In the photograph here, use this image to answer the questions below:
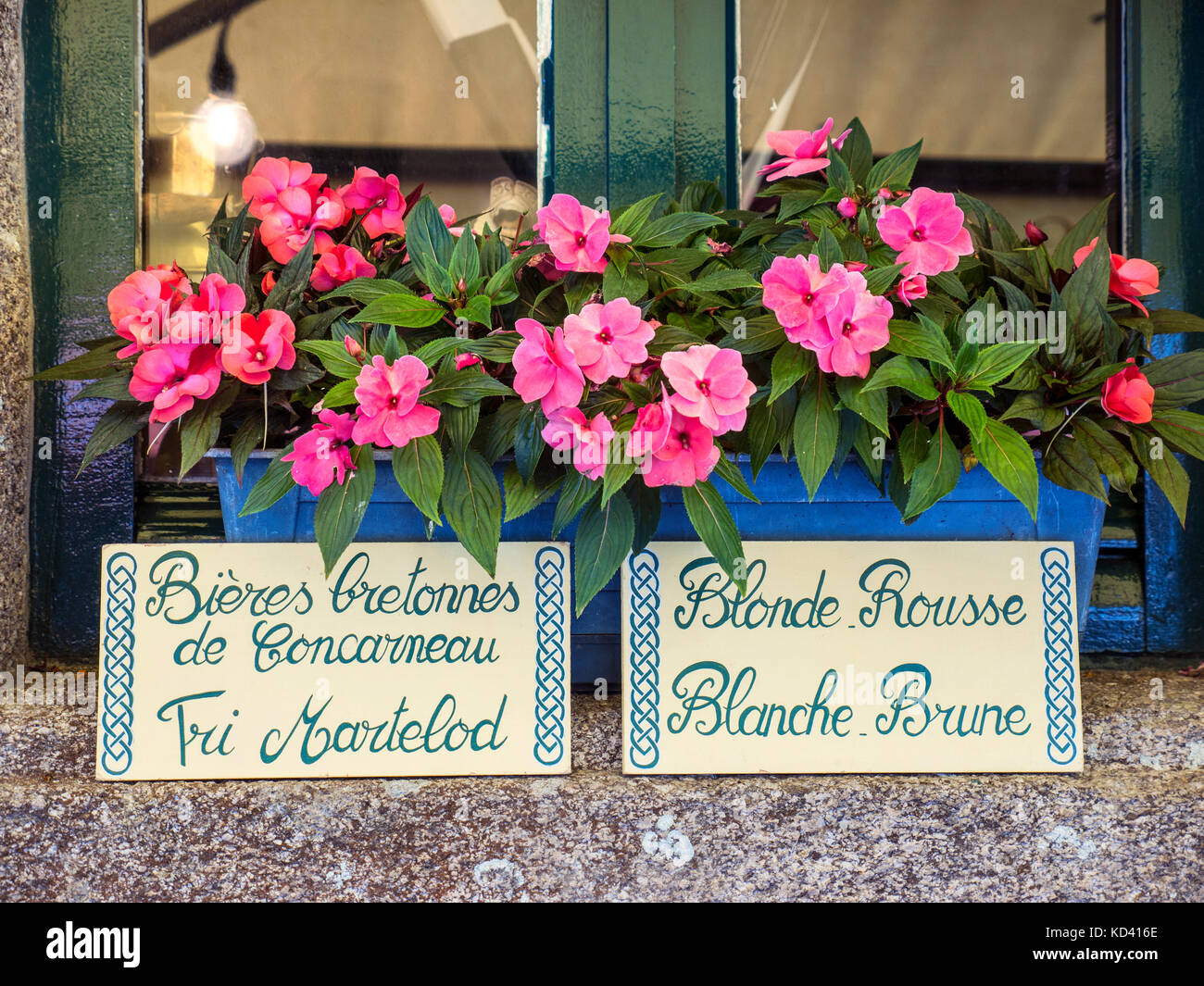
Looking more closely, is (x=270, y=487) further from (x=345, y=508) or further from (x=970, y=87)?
(x=970, y=87)

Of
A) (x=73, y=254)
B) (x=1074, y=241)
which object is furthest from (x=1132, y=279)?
(x=73, y=254)

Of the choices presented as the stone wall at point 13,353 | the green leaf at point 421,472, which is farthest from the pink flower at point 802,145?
the stone wall at point 13,353

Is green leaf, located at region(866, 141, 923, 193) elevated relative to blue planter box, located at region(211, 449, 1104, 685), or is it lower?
elevated

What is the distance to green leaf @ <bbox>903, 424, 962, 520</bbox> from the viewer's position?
0.80 metres

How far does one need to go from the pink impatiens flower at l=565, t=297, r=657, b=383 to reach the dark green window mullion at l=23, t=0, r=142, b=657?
0.74 m

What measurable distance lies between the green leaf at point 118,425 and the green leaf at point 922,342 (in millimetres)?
753

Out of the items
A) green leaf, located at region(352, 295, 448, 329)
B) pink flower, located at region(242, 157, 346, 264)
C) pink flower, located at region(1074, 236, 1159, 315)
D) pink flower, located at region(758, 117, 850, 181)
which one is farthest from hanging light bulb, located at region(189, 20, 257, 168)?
pink flower, located at region(1074, 236, 1159, 315)

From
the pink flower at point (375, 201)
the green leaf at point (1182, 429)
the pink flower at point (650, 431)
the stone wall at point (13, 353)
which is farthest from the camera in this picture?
the stone wall at point (13, 353)

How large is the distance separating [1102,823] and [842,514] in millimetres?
423

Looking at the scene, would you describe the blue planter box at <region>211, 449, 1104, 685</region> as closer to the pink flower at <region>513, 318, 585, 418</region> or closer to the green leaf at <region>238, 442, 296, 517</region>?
the green leaf at <region>238, 442, 296, 517</region>

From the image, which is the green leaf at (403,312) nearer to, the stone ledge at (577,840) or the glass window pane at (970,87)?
the stone ledge at (577,840)

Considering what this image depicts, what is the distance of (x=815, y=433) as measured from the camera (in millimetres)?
803

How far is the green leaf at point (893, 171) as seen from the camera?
2.99 feet

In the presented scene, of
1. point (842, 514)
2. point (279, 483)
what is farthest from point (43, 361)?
point (842, 514)
